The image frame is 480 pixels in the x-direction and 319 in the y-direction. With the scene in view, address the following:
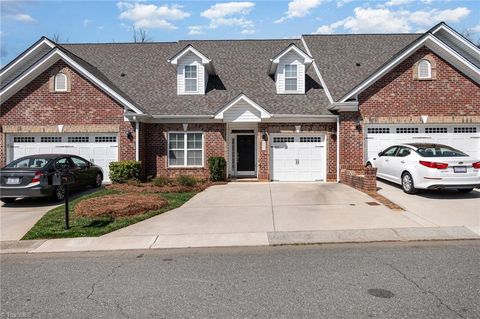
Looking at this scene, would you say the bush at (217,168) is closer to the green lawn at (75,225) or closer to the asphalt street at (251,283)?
the green lawn at (75,225)

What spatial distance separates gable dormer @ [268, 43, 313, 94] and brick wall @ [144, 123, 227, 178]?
378cm

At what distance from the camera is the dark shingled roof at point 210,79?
57.7ft

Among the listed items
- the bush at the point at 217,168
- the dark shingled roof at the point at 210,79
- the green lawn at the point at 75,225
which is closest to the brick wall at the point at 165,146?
the bush at the point at 217,168

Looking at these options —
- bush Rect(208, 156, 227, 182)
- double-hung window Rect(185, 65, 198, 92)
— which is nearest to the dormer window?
double-hung window Rect(185, 65, 198, 92)

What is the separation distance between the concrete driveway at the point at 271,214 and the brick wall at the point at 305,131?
3.38 m

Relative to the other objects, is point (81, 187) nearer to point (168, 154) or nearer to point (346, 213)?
point (168, 154)

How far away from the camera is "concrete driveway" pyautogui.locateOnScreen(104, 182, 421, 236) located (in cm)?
862

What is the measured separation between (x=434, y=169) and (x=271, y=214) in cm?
525

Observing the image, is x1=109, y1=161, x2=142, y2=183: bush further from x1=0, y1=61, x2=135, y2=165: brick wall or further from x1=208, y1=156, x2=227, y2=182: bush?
x1=208, y1=156, x2=227, y2=182: bush

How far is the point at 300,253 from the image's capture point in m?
6.73

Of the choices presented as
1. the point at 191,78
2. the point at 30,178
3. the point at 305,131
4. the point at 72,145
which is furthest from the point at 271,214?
the point at 72,145

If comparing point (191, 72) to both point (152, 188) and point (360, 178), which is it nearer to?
point (152, 188)

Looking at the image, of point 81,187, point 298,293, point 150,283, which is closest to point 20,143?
point 81,187

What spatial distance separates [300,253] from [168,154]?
11.8 meters
